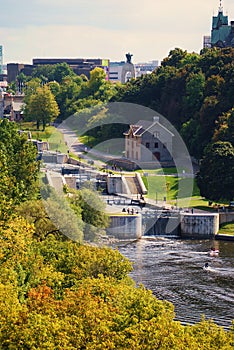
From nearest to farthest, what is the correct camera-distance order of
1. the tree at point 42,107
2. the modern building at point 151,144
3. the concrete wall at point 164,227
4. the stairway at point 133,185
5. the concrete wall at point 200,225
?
the concrete wall at point 200,225 → the concrete wall at point 164,227 → the stairway at point 133,185 → the modern building at point 151,144 → the tree at point 42,107

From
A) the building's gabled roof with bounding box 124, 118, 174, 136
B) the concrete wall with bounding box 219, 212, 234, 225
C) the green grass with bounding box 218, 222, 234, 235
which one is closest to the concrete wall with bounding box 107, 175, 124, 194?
the concrete wall with bounding box 219, 212, 234, 225

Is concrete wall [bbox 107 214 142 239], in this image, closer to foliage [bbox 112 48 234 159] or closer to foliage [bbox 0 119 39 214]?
foliage [bbox 0 119 39 214]

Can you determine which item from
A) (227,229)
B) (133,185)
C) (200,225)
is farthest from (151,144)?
(200,225)

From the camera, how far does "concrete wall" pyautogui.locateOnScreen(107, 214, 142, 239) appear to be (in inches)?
2591

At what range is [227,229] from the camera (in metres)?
68.1

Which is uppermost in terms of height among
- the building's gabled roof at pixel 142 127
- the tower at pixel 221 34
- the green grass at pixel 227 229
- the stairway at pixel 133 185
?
the tower at pixel 221 34

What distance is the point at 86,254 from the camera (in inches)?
1577

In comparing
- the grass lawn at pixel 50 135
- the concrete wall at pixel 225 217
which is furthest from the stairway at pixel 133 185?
the grass lawn at pixel 50 135

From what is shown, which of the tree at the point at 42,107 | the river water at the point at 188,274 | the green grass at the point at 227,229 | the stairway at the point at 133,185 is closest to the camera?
the river water at the point at 188,274

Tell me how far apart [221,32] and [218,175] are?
70.0m

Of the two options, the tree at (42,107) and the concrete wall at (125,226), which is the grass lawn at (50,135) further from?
the concrete wall at (125,226)

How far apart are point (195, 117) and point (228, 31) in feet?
146

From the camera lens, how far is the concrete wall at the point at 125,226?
65.8 meters

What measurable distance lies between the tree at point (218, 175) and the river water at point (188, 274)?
6665 millimetres
